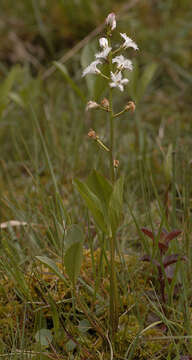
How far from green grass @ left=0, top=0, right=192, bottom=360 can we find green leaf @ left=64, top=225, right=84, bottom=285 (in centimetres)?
9

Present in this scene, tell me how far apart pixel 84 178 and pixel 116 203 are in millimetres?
951

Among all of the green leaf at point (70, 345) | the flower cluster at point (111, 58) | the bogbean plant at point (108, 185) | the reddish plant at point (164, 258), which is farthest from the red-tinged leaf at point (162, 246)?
the flower cluster at point (111, 58)

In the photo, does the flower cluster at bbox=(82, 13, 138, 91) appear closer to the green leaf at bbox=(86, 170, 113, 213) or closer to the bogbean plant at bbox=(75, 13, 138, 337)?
the bogbean plant at bbox=(75, 13, 138, 337)

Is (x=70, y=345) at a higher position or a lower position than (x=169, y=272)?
lower

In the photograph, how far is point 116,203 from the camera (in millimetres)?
915

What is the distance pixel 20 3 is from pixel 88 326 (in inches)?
112

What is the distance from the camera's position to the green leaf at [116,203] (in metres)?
0.90

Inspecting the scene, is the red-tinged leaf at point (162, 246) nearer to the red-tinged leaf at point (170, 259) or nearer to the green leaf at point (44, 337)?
the red-tinged leaf at point (170, 259)

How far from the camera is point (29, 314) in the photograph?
1.13 metres

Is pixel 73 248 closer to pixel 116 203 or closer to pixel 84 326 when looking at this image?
pixel 116 203

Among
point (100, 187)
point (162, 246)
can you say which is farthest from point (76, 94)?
point (100, 187)

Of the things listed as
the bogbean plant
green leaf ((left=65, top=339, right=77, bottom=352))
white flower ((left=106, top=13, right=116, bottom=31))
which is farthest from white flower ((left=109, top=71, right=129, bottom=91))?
green leaf ((left=65, top=339, right=77, bottom=352))

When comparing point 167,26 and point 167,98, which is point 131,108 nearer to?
point 167,98

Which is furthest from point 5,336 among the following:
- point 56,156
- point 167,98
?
point 167,98
